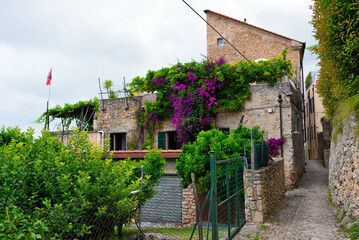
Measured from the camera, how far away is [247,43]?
59.4ft

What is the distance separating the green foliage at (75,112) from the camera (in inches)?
759

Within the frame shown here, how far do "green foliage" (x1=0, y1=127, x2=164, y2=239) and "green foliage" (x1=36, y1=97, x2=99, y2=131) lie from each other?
602 inches

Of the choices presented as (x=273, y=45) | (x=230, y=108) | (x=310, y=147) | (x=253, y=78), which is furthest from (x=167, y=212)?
(x=310, y=147)

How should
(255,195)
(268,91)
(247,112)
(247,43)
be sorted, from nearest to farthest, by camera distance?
1. (255,195)
2. (268,91)
3. (247,112)
4. (247,43)

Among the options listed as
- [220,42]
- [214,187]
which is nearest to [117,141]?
[220,42]

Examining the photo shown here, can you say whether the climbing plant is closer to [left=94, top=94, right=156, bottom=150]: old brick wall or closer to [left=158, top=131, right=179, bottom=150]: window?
[left=158, top=131, right=179, bottom=150]: window

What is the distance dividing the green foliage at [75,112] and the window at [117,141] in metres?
3.02

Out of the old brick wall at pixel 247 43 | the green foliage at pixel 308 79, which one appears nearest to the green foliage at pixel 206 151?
the old brick wall at pixel 247 43

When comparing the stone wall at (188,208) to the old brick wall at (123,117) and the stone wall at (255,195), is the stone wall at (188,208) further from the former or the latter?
the old brick wall at (123,117)

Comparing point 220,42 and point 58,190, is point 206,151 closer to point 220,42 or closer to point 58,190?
point 58,190

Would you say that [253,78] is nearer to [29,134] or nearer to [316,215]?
[316,215]

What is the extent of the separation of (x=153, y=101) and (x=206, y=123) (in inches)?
134

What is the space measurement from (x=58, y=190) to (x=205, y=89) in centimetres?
1100

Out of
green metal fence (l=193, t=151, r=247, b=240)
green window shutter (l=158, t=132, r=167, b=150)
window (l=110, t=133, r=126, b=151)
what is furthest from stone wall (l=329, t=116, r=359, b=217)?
window (l=110, t=133, r=126, b=151)
